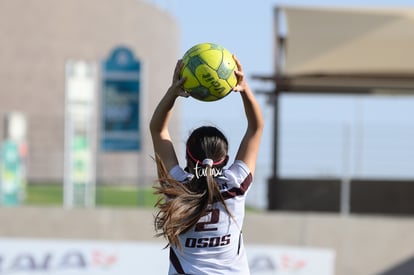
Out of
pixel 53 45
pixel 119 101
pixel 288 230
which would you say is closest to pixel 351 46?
pixel 288 230

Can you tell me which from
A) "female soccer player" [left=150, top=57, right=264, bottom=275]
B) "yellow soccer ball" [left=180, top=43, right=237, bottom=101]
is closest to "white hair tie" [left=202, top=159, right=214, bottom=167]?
"female soccer player" [left=150, top=57, right=264, bottom=275]

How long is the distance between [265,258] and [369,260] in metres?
1.58

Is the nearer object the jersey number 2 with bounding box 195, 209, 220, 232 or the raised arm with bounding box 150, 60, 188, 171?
the jersey number 2 with bounding box 195, 209, 220, 232

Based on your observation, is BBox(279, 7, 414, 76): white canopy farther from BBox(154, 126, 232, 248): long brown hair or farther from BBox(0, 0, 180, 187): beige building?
BBox(0, 0, 180, 187): beige building

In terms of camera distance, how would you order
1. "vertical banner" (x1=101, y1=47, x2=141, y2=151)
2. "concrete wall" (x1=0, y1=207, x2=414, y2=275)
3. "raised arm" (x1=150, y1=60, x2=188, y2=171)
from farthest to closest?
"vertical banner" (x1=101, y1=47, x2=141, y2=151) < "concrete wall" (x1=0, y1=207, x2=414, y2=275) < "raised arm" (x1=150, y1=60, x2=188, y2=171)

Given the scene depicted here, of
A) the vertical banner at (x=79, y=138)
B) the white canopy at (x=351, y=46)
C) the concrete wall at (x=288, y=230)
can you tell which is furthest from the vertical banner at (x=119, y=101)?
the concrete wall at (x=288, y=230)

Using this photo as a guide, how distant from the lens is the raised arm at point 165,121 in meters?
4.33

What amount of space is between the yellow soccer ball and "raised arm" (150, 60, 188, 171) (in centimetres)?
4

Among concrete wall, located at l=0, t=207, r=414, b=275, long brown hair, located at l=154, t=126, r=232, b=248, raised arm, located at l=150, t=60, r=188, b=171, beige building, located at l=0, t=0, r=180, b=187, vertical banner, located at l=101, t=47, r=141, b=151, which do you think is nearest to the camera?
long brown hair, located at l=154, t=126, r=232, b=248

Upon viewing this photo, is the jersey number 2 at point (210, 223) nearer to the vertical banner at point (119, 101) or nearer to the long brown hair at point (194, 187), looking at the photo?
the long brown hair at point (194, 187)

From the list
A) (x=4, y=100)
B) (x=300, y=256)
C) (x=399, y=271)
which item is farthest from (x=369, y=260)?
(x=4, y=100)

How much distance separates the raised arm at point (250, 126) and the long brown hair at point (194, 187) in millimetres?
134

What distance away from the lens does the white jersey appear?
4199 mm

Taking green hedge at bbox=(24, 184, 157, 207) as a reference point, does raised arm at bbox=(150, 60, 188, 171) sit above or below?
above
